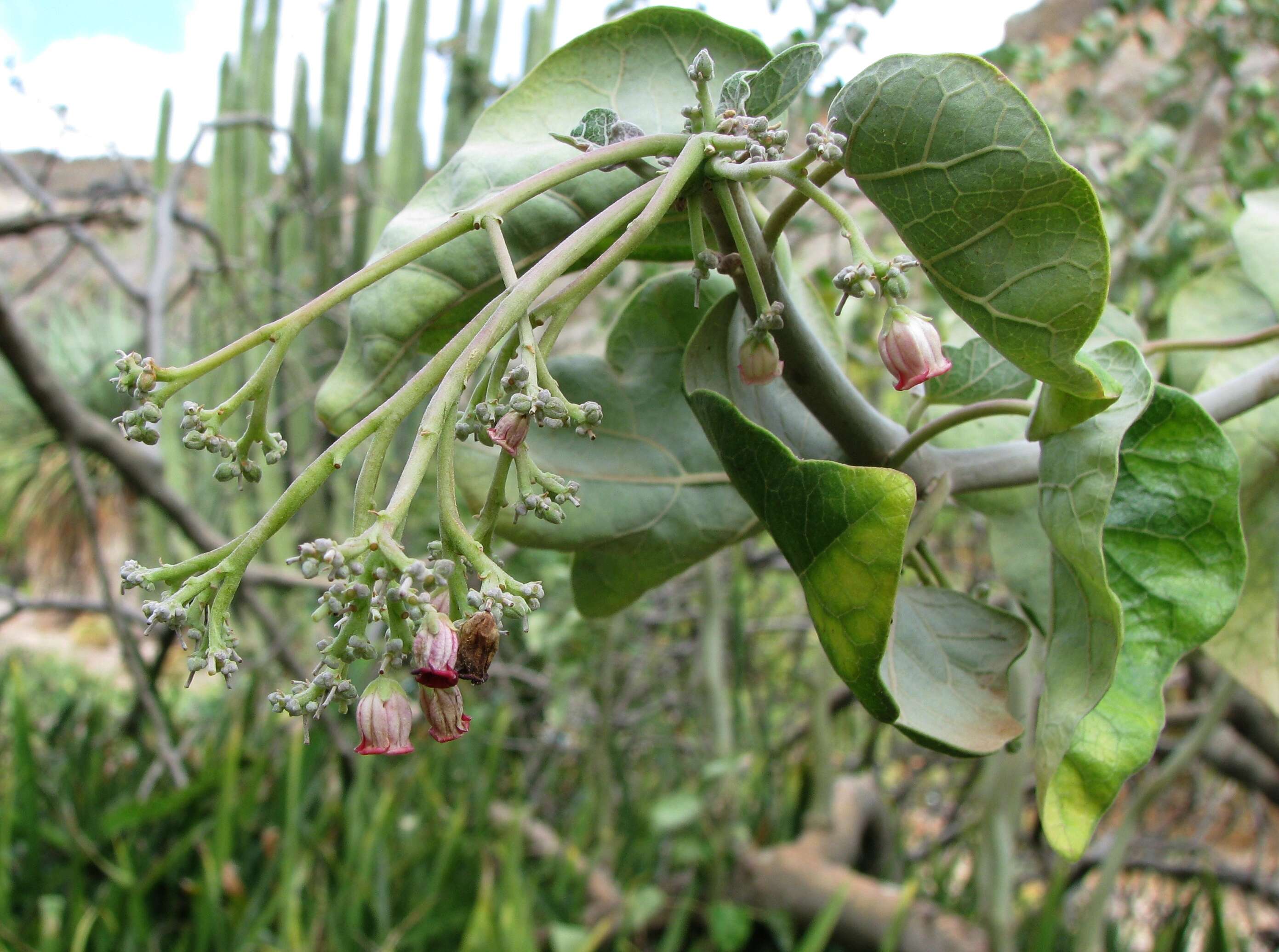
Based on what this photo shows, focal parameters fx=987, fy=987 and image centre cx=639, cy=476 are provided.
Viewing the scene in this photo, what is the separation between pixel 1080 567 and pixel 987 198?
0.15 m

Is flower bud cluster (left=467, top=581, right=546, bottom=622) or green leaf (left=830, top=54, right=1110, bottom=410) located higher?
green leaf (left=830, top=54, right=1110, bottom=410)

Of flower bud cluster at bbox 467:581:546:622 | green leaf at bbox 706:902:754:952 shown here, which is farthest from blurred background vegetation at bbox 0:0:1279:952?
flower bud cluster at bbox 467:581:546:622

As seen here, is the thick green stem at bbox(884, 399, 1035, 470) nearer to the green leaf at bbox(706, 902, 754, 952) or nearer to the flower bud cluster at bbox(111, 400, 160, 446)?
the flower bud cluster at bbox(111, 400, 160, 446)

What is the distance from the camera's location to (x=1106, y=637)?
36 cm

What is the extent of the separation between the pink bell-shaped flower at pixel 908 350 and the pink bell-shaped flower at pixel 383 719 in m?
0.20

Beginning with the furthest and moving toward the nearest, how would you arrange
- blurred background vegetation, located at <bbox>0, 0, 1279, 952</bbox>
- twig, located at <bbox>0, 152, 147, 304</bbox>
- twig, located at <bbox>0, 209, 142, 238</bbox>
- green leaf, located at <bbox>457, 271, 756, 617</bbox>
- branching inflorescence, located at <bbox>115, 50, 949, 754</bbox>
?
twig, located at <bbox>0, 152, 147, 304</bbox> < blurred background vegetation, located at <bbox>0, 0, 1279, 952</bbox> < twig, located at <bbox>0, 209, 142, 238</bbox> < green leaf, located at <bbox>457, 271, 756, 617</bbox> < branching inflorescence, located at <bbox>115, 50, 949, 754</bbox>

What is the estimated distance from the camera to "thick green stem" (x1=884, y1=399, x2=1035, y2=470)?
396 millimetres

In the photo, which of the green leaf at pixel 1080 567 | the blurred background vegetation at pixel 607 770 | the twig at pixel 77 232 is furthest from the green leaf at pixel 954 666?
the twig at pixel 77 232

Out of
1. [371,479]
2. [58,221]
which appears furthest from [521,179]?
[58,221]

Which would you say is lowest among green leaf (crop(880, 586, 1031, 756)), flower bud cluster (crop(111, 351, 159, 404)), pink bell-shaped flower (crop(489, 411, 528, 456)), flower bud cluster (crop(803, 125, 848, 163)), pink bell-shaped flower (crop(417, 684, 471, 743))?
green leaf (crop(880, 586, 1031, 756))

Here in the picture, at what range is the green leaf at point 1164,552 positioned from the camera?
39 cm

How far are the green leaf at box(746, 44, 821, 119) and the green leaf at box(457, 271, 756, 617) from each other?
14 centimetres

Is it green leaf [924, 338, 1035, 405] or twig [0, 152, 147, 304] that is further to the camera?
twig [0, 152, 147, 304]

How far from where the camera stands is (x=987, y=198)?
0.32m
